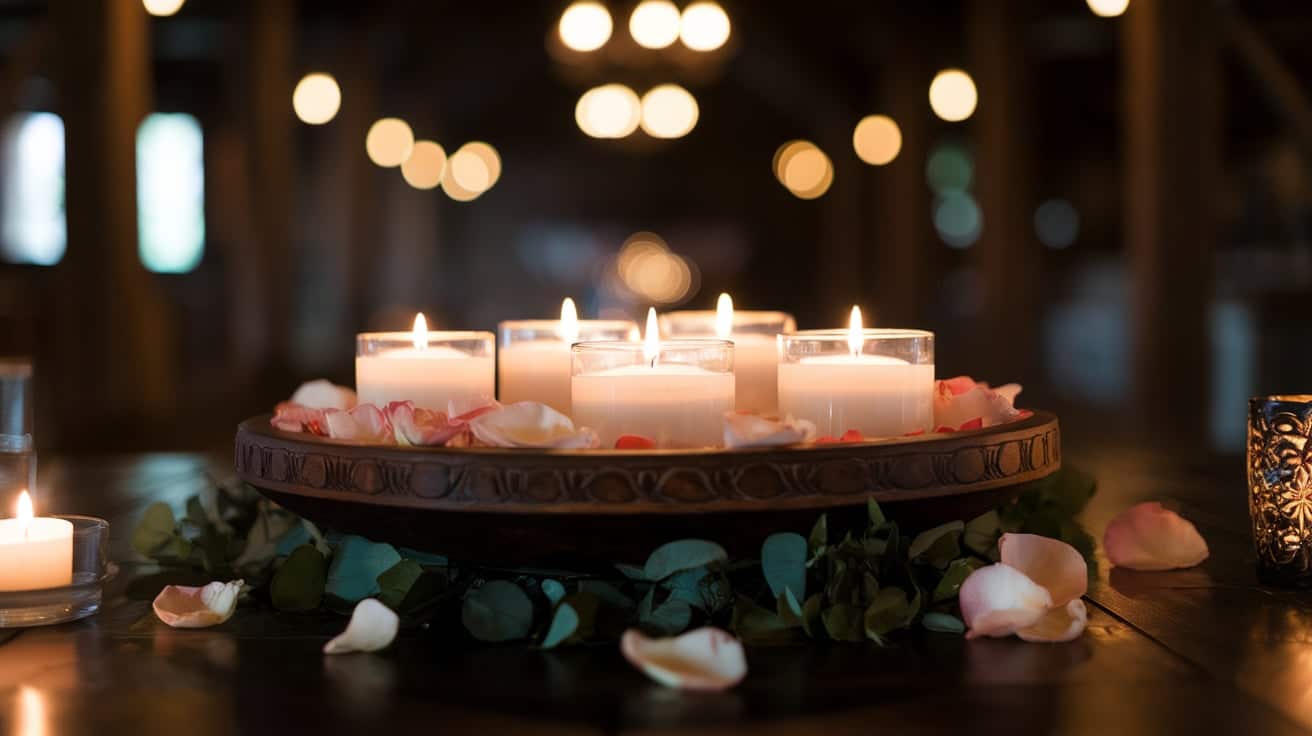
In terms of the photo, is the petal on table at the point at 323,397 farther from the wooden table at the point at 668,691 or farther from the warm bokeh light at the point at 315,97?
the warm bokeh light at the point at 315,97

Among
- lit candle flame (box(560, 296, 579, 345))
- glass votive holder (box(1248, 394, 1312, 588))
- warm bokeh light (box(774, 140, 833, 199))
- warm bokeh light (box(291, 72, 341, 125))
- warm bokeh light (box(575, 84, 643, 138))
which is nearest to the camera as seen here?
glass votive holder (box(1248, 394, 1312, 588))

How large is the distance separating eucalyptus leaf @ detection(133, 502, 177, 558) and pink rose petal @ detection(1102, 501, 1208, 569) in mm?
984

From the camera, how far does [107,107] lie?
5.36 meters

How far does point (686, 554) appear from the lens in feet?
3.41

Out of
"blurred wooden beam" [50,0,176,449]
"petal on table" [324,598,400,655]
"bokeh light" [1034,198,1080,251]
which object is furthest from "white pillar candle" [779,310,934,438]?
"bokeh light" [1034,198,1080,251]

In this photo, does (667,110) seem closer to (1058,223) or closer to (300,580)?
(1058,223)

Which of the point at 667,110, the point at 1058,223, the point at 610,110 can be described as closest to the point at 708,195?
the point at 1058,223

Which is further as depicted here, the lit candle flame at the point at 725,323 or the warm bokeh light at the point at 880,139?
the warm bokeh light at the point at 880,139

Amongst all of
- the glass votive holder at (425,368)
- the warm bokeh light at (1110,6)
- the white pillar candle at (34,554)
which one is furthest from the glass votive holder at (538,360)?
the warm bokeh light at (1110,6)

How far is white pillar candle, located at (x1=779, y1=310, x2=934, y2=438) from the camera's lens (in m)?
1.21

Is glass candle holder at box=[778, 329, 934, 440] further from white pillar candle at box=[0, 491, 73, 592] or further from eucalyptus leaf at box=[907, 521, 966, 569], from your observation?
white pillar candle at box=[0, 491, 73, 592]

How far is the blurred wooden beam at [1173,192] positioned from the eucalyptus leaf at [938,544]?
451 cm

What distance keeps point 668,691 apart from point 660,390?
287 mm

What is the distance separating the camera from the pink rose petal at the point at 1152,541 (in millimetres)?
1377
